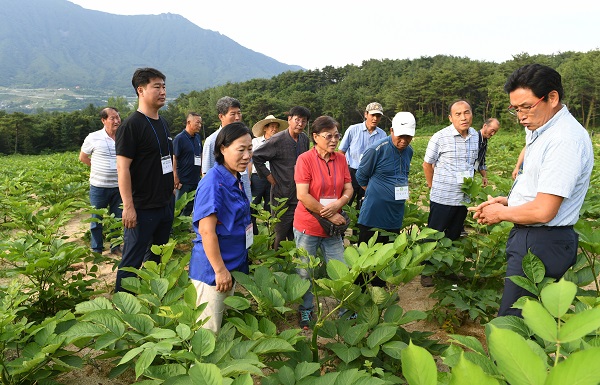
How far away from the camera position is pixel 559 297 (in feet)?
2.98

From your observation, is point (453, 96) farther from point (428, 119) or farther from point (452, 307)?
point (452, 307)

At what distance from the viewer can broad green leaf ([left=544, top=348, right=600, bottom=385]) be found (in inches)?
24.0

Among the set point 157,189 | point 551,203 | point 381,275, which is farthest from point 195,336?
point 157,189

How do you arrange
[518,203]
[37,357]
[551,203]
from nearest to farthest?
[37,357]
[551,203]
[518,203]

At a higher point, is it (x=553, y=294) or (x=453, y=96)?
(x=453, y=96)

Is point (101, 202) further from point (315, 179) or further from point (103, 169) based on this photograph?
point (315, 179)

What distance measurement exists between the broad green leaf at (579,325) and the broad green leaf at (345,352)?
0.87m

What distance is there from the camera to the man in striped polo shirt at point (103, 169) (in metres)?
4.16

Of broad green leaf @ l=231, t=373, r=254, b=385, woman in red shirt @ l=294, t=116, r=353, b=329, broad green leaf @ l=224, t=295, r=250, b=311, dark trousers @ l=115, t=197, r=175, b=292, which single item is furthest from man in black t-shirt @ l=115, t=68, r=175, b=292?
broad green leaf @ l=231, t=373, r=254, b=385

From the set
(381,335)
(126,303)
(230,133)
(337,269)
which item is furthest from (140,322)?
(230,133)

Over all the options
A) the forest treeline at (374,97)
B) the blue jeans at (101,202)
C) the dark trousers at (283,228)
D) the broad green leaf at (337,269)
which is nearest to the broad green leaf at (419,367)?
the broad green leaf at (337,269)

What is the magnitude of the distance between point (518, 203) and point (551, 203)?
0.22m

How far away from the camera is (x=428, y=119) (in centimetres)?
5131

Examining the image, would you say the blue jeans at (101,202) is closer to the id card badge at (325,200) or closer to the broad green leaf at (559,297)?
→ the id card badge at (325,200)
